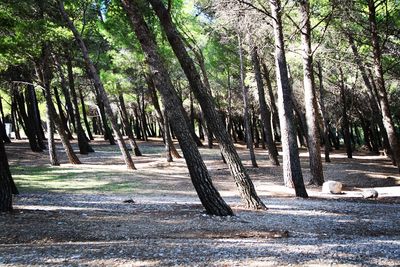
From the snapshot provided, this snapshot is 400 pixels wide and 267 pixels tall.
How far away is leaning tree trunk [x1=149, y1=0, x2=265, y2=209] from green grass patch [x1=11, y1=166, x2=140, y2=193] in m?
5.72

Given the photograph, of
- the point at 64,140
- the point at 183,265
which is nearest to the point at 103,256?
the point at 183,265

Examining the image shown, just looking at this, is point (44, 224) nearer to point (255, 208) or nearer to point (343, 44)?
point (255, 208)

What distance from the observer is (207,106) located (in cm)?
952

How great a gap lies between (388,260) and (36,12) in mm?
19126

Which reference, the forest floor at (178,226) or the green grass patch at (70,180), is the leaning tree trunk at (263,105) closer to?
the forest floor at (178,226)

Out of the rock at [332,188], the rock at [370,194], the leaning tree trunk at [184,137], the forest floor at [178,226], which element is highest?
the leaning tree trunk at [184,137]

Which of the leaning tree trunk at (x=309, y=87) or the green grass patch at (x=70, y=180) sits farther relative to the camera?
the leaning tree trunk at (x=309, y=87)

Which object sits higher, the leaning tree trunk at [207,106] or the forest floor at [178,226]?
the leaning tree trunk at [207,106]

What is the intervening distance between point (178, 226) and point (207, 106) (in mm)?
2902

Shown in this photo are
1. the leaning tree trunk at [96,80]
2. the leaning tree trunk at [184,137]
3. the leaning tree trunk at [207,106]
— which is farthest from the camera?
the leaning tree trunk at [96,80]

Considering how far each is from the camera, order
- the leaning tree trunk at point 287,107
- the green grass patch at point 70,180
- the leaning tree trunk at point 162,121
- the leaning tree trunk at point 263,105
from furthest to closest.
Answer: the leaning tree trunk at point 162,121 → the leaning tree trunk at point 263,105 → the green grass patch at point 70,180 → the leaning tree trunk at point 287,107

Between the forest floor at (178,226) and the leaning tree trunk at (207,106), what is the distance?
1.72 ft

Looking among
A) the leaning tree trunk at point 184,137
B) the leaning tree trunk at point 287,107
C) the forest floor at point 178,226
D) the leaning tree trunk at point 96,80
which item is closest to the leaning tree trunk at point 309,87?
the forest floor at point 178,226

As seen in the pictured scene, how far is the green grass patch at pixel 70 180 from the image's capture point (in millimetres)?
14391
